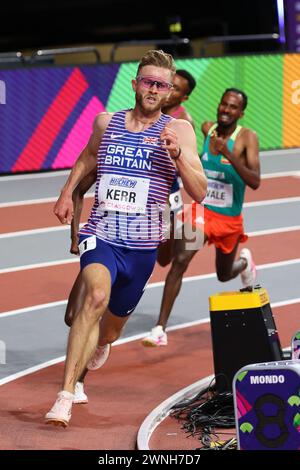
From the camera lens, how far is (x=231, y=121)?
10438 mm

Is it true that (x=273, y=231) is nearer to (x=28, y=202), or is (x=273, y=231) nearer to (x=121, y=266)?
(x=28, y=202)

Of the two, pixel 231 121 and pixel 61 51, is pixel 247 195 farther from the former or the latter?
pixel 231 121

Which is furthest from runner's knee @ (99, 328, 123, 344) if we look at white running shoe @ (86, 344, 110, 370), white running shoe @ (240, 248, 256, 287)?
white running shoe @ (240, 248, 256, 287)

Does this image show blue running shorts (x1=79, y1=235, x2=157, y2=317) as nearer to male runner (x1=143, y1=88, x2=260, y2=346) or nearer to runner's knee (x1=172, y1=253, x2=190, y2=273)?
runner's knee (x1=172, y1=253, x2=190, y2=273)

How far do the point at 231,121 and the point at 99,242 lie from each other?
2.93 meters

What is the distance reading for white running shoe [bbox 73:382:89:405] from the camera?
8.20 meters

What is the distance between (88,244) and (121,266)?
262mm

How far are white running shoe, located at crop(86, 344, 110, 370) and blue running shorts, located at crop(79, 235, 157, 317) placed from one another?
1.38 ft

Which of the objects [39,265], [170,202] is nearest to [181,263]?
[170,202]

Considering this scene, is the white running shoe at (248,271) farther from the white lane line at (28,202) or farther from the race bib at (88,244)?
the white lane line at (28,202)

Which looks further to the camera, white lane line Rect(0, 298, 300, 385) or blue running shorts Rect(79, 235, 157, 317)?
white lane line Rect(0, 298, 300, 385)

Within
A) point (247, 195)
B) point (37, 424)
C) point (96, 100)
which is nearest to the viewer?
point (37, 424)
